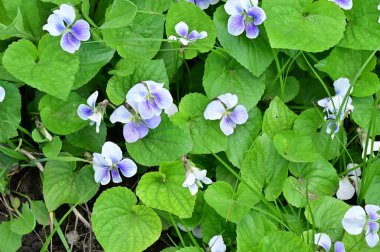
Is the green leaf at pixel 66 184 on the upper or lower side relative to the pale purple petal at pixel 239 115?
lower

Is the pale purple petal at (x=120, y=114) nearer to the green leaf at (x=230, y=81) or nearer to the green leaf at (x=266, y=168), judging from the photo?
the green leaf at (x=230, y=81)

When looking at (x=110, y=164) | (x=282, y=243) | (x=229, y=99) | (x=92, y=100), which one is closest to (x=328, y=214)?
(x=282, y=243)

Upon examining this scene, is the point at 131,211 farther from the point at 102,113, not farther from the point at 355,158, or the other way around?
the point at 355,158

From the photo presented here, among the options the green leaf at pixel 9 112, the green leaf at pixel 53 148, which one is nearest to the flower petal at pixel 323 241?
the green leaf at pixel 53 148

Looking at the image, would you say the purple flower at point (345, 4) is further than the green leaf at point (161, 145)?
Yes

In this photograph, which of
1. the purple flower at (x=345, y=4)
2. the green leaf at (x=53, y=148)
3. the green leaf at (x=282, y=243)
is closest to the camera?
the green leaf at (x=282, y=243)

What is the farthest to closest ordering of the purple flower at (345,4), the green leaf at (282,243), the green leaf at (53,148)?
the purple flower at (345,4) < the green leaf at (53,148) < the green leaf at (282,243)

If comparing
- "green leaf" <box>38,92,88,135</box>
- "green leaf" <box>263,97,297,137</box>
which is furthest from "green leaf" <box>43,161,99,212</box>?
"green leaf" <box>263,97,297,137</box>

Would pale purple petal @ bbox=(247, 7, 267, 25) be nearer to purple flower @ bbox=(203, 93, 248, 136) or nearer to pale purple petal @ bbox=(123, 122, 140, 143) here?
purple flower @ bbox=(203, 93, 248, 136)
